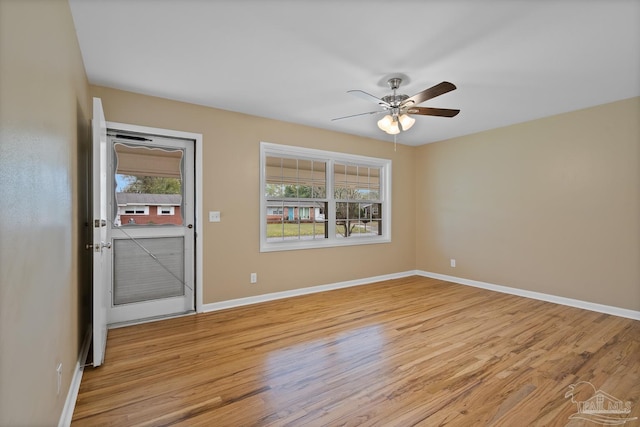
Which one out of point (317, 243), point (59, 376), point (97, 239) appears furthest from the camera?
point (317, 243)

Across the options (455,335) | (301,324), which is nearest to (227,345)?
(301,324)

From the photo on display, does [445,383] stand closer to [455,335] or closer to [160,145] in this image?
[455,335]

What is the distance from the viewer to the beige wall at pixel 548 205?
11.5ft

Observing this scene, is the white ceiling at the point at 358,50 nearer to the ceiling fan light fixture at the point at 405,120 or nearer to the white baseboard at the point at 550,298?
the ceiling fan light fixture at the point at 405,120

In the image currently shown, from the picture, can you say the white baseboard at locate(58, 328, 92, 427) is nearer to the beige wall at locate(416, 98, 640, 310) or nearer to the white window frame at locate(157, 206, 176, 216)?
the white window frame at locate(157, 206, 176, 216)

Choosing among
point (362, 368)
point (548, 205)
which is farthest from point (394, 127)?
point (548, 205)

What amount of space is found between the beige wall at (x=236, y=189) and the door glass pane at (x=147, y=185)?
0.95ft

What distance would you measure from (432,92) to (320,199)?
251 centimetres

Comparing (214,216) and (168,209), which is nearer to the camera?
(168,209)

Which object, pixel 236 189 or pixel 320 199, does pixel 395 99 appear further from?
pixel 236 189

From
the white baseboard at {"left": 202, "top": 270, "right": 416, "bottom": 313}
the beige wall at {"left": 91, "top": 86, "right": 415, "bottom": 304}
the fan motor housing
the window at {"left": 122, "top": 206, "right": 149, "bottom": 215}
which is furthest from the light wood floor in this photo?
the fan motor housing

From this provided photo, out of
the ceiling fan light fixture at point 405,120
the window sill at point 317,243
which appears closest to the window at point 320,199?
the window sill at point 317,243

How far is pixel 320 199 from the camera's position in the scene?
186 inches

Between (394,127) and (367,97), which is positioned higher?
(367,97)
